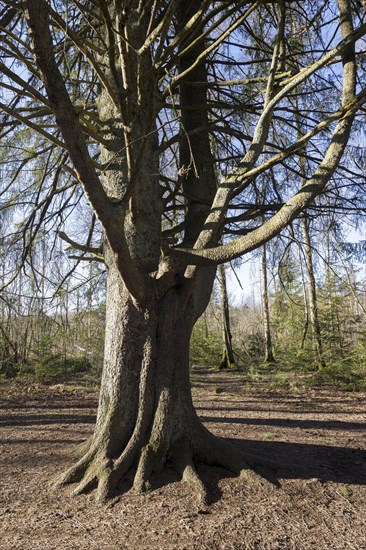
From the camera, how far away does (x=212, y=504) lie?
294cm

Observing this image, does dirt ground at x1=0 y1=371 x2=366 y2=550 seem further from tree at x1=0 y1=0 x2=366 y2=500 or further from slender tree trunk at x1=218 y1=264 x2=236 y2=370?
slender tree trunk at x1=218 y1=264 x2=236 y2=370

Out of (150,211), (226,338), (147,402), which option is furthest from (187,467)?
(226,338)

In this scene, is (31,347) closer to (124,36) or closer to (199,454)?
(199,454)

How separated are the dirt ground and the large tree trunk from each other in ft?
0.52

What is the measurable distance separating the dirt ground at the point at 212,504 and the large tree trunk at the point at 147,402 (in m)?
0.16

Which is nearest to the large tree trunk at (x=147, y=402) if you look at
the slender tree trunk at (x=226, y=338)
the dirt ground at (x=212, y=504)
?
the dirt ground at (x=212, y=504)

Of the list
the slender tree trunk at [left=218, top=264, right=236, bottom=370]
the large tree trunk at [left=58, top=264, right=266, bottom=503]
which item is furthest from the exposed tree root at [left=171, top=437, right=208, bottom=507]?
the slender tree trunk at [left=218, top=264, right=236, bottom=370]

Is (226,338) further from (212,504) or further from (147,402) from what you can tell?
(212,504)

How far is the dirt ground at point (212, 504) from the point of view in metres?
Answer: 2.58

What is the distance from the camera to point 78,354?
12.5 metres

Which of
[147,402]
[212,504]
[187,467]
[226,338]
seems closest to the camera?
[212,504]

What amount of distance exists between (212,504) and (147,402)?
89 centimetres

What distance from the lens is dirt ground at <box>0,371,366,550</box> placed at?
2.58 metres

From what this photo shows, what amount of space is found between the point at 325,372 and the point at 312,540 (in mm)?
6638
